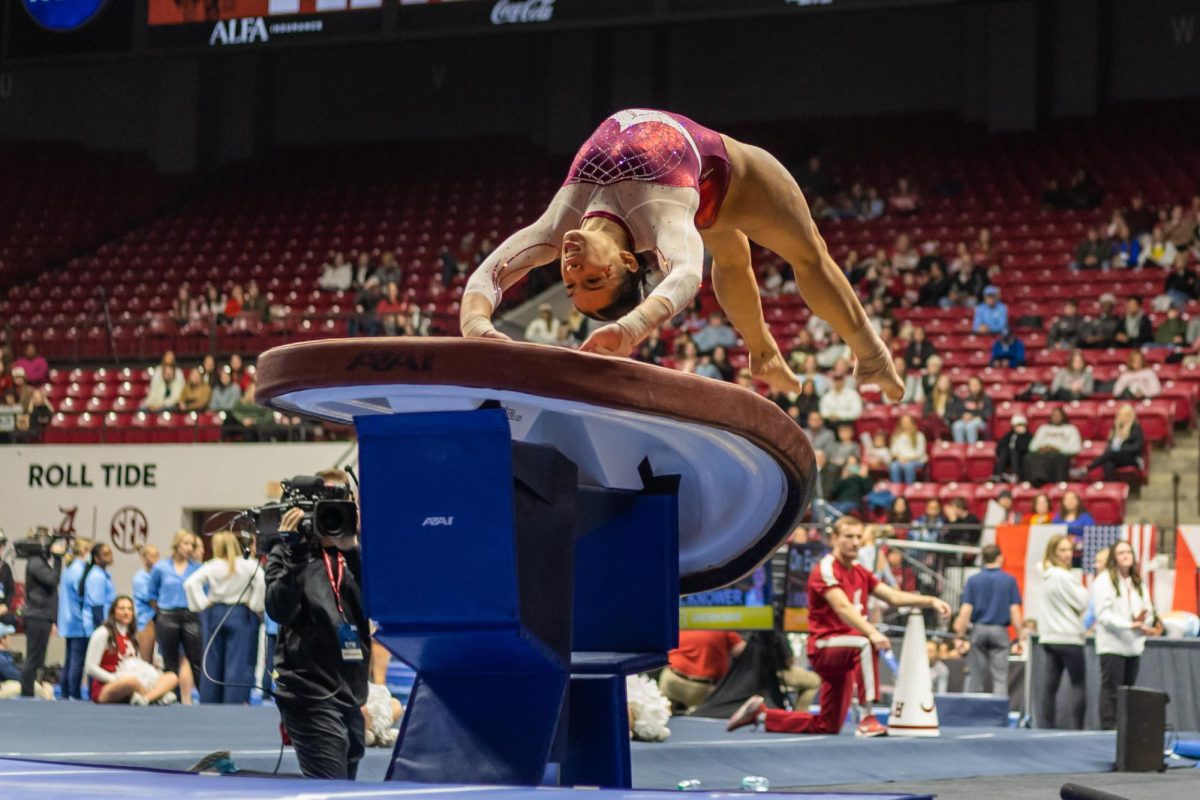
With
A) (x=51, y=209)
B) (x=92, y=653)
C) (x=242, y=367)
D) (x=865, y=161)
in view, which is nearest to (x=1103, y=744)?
(x=92, y=653)

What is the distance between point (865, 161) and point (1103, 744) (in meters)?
12.9

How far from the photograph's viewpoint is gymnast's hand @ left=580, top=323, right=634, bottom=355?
9.78 feet

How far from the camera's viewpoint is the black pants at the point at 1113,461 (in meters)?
13.7

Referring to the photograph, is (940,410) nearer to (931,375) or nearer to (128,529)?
(931,375)

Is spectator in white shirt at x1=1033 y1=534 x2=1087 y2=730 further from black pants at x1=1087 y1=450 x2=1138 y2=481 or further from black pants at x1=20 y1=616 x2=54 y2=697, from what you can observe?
black pants at x1=20 y1=616 x2=54 y2=697

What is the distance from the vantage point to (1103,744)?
9.40 metres

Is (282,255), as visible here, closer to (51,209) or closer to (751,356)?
(51,209)

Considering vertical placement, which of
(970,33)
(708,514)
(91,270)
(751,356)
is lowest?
(708,514)

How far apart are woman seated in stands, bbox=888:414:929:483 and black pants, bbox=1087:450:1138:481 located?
1502 mm

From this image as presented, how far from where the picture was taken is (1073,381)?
47.5 ft

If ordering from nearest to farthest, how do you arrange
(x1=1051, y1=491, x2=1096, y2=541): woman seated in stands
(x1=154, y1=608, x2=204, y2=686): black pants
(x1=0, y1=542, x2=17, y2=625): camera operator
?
(x1=154, y1=608, x2=204, y2=686): black pants, (x1=1051, y1=491, x2=1096, y2=541): woman seated in stands, (x1=0, y1=542, x2=17, y2=625): camera operator

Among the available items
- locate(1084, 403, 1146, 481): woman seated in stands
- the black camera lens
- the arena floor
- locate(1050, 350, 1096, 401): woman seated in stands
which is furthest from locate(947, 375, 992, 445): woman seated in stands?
the black camera lens

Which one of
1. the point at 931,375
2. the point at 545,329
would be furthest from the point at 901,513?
the point at 545,329

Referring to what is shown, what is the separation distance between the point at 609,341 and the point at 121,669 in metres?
8.64
